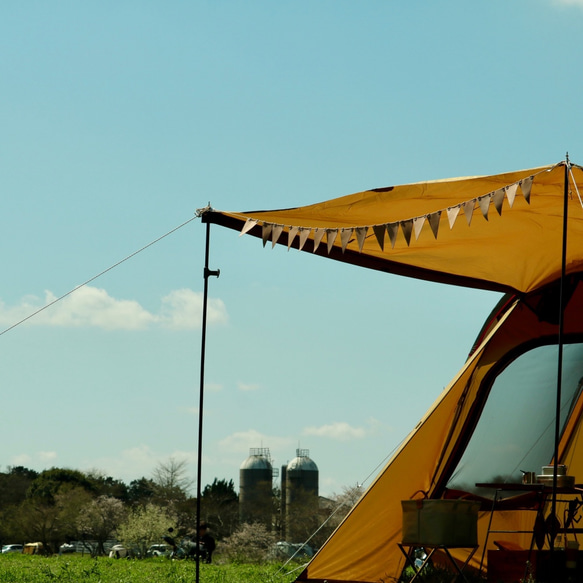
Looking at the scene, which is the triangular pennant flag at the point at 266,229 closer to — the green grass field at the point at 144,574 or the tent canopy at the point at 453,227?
the tent canopy at the point at 453,227

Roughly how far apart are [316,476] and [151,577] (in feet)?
121

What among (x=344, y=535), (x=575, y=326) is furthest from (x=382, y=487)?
(x=575, y=326)

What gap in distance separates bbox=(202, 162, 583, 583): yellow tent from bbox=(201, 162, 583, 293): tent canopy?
0.03 feet

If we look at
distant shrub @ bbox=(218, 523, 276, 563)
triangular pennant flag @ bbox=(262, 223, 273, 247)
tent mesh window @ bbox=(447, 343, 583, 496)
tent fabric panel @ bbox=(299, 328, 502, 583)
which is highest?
triangular pennant flag @ bbox=(262, 223, 273, 247)

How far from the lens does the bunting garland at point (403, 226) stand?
421cm

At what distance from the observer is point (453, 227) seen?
5.27 meters

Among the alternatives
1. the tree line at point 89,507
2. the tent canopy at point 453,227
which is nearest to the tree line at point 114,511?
the tree line at point 89,507

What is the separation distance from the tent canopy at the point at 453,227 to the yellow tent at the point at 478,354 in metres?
0.01

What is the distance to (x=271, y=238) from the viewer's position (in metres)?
A: 4.89

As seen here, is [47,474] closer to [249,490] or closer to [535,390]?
[249,490]

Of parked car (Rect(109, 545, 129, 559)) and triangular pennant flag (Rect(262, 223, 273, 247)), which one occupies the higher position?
triangular pennant flag (Rect(262, 223, 273, 247))

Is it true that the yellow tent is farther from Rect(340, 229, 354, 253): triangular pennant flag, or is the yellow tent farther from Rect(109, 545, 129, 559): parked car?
Rect(109, 545, 129, 559): parked car

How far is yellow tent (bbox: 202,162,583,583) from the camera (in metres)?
4.86

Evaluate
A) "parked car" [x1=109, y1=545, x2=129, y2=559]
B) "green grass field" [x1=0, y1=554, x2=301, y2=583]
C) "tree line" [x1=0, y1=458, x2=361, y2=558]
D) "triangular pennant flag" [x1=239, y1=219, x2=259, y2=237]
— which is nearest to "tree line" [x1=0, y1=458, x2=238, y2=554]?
"tree line" [x1=0, y1=458, x2=361, y2=558]
